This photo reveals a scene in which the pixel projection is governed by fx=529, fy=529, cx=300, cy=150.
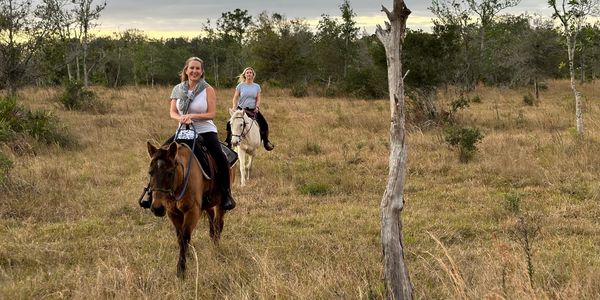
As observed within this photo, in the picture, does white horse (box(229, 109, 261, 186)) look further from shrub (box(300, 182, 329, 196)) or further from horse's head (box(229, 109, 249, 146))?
shrub (box(300, 182, 329, 196))

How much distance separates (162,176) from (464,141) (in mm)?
7982

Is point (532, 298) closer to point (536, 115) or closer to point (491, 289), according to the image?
point (491, 289)

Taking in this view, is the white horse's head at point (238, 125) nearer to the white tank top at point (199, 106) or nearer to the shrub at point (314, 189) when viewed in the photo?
the shrub at point (314, 189)

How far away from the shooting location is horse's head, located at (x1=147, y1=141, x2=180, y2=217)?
481 centimetres

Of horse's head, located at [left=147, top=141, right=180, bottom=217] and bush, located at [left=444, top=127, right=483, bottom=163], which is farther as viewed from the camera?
bush, located at [left=444, top=127, right=483, bottom=163]

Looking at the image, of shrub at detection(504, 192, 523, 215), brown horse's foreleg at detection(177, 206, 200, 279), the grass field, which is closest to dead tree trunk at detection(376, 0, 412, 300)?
the grass field

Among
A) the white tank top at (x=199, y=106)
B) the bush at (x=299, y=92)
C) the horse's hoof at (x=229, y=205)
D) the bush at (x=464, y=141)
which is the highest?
the bush at (x=299, y=92)

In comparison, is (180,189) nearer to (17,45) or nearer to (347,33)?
(17,45)

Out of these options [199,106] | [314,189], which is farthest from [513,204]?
[199,106]

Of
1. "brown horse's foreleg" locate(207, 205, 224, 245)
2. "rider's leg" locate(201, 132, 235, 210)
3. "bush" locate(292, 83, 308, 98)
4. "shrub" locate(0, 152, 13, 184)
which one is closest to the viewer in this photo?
"rider's leg" locate(201, 132, 235, 210)

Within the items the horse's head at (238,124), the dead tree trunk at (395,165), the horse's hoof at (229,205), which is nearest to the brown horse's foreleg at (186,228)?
the horse's hoof at (229,205)

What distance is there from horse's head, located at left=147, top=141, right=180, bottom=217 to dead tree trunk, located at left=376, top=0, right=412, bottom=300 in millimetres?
2086

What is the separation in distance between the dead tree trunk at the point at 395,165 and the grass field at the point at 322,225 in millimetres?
271

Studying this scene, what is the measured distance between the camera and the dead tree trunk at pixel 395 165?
3.77 metres
